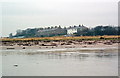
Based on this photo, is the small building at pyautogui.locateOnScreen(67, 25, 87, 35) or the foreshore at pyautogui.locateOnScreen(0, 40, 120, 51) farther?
the small building at pyautogui.locateOnScreen(67, 25, 87, 35)

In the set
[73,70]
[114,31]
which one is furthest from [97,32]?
[73,70]

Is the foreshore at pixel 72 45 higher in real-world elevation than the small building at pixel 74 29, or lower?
lower

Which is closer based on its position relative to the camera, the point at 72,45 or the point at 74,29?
the point at 72,45

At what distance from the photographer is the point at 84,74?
11523 millimetres

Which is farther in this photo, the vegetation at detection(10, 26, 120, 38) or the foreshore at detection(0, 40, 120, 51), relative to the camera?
the vegetation at detection(10, 26, 120, 38)

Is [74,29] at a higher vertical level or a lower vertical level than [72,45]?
higher

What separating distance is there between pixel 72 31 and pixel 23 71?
175 feet

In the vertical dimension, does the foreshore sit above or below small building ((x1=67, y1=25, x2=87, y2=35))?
below

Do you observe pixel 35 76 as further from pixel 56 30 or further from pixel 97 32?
pixel 56 30

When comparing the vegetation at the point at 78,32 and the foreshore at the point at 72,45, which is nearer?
the foreshore at the point at 72,45

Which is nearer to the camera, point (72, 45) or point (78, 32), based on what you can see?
point (72, 45)

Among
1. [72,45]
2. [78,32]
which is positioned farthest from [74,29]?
[72,45]

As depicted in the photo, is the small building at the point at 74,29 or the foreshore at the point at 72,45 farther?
the small building at the point at 74,29

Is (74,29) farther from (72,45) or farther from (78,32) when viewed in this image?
(72,45)
